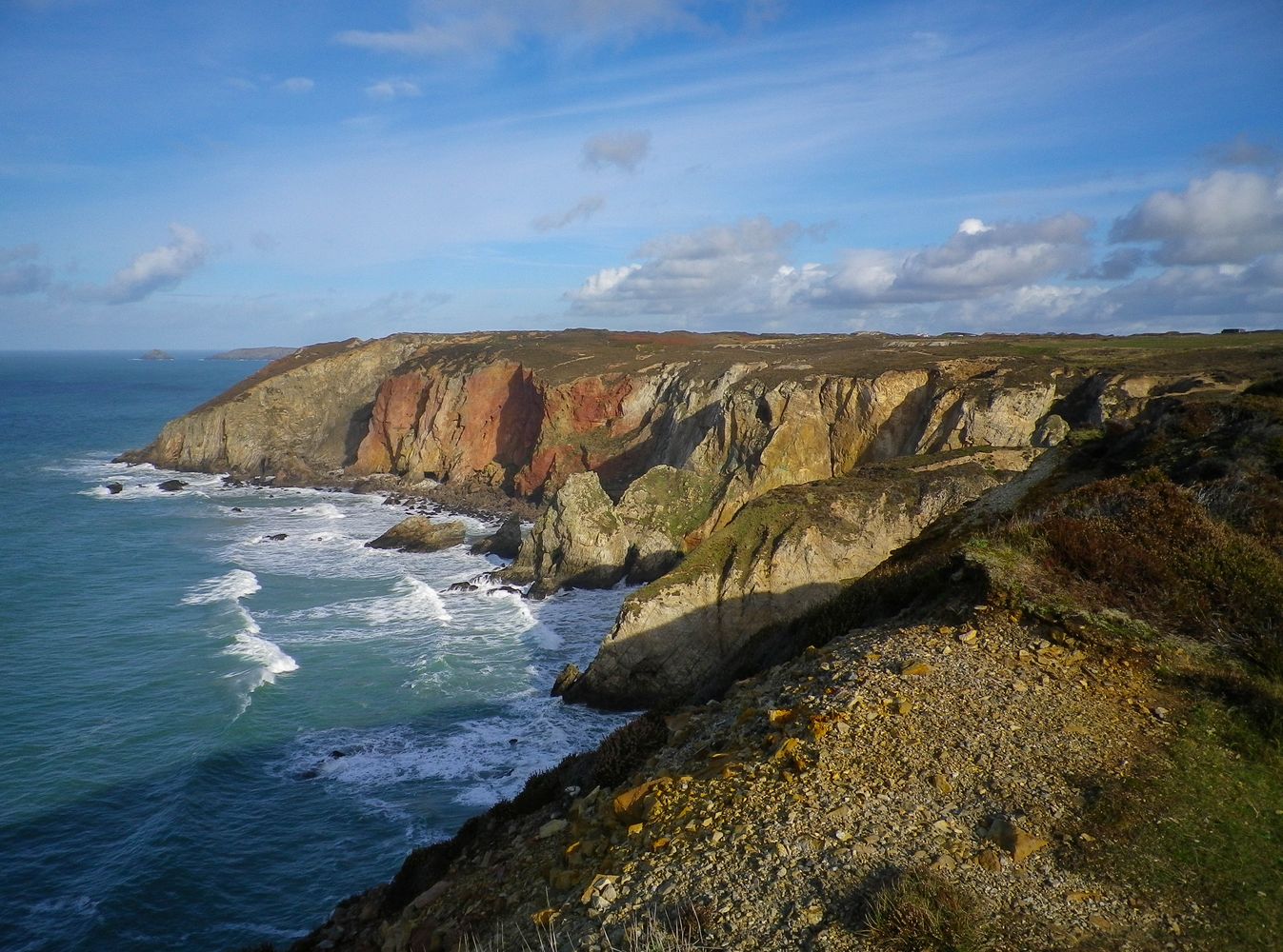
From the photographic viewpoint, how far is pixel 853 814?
7.47 m

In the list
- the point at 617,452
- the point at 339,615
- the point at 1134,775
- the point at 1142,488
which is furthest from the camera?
the point at 617,452

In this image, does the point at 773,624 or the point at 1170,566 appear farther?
the point at 773,624

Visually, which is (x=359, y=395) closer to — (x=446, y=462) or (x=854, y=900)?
(x=446, y=462)

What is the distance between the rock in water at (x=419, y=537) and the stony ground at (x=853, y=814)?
128 ft

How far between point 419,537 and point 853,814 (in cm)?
4475

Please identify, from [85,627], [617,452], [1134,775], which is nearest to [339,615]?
[85,627]

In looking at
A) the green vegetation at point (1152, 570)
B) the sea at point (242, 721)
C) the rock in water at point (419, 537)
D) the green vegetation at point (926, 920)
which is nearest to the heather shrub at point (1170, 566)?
the green vegetation at point (1152, 570)

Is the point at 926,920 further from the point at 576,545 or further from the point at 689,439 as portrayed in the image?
the point at 689,439

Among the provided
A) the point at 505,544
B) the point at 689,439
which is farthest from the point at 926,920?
→ the point at 689,439

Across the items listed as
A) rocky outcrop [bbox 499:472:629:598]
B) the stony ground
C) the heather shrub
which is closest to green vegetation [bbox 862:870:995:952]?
the stony ground

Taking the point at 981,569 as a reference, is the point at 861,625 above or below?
below

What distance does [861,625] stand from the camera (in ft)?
43.8

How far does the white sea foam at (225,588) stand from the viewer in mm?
37969

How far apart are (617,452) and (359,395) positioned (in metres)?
37.4
